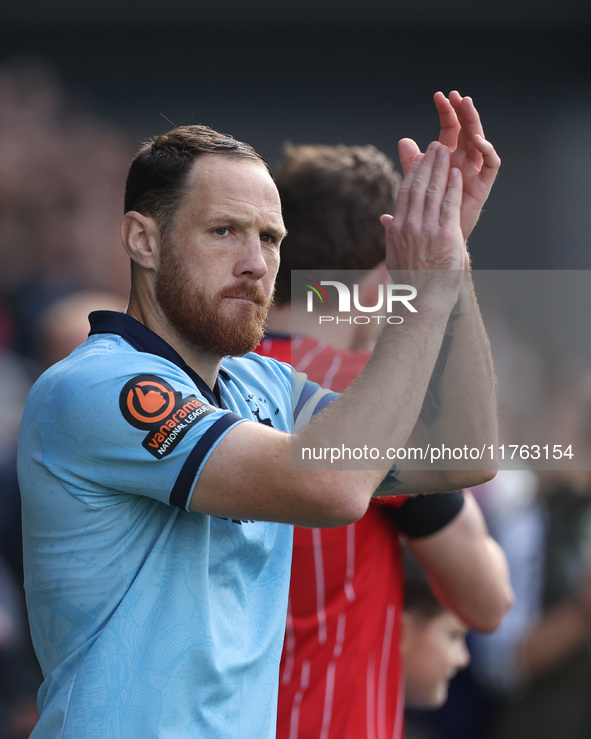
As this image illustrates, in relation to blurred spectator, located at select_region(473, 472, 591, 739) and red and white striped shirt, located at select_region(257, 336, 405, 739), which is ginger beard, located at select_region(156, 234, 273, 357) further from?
blurred spectator, located at select_region(473, 472, 591, 739)

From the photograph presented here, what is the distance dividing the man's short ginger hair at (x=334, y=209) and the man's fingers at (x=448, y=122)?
712mm

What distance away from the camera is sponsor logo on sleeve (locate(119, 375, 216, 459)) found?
1408 mm

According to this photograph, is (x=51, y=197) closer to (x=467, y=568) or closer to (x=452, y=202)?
(x=467, y=568)

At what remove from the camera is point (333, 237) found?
2.44 m

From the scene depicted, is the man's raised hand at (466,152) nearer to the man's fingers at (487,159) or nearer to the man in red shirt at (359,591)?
the man's fingers at (487,159)

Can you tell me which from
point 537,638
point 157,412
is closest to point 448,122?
point 157,412

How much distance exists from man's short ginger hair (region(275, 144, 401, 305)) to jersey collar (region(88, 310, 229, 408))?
78cm

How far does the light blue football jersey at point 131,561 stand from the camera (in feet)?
4.66

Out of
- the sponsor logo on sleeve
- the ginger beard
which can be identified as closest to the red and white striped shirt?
the ginger beard

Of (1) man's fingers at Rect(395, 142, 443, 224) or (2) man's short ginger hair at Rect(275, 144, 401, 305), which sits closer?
(1) man's fingers at Rect(395, 142, 443, 224)

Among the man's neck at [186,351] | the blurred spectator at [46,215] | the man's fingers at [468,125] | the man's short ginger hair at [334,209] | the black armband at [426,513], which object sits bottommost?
the black armband at [426,513]

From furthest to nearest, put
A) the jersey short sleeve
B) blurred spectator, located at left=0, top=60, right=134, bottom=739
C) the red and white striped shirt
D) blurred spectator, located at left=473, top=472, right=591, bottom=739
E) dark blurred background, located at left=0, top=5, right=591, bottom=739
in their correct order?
dark blurred background, located at left=0, top=5, right=591, bottom=739 < blurred spectator, located at left=0, top=60, right=134, bottom=739 < blurred spectator, located at left=473, top=472, right=591, bottom=739 < the red and white striped shirt < the jersey short sleeve

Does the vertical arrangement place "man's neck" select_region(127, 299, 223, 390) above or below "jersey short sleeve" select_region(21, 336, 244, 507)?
above

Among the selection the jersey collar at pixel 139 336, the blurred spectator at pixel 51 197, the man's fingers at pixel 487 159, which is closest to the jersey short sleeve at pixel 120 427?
the jersey collar at pixel 139 336
